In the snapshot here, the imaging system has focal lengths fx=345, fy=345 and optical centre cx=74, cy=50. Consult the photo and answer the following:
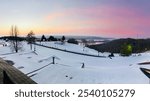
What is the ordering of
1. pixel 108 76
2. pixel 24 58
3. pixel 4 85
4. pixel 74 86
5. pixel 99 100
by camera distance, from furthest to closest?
pixel 24 58 < pixel 108 76 < pixel 74 86 < pixel 4 85 < pixel 99 100

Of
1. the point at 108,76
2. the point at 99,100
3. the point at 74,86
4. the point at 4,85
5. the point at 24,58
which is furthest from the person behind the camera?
the point at 24,58

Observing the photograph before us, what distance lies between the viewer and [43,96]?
2912 mm

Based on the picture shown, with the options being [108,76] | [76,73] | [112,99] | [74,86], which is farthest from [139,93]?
[76,73]

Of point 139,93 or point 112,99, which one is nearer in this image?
point 112,99

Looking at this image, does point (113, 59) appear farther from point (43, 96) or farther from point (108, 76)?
point (43, 96)

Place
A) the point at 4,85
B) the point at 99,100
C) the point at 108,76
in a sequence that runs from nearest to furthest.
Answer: the point at 99,100
the point at 4,85
the point at 108,76

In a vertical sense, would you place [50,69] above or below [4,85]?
below

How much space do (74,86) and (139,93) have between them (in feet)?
1.95

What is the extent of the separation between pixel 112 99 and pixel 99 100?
0.12 m

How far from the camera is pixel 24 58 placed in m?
10.0

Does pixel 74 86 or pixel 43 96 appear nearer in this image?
pixel 43 96

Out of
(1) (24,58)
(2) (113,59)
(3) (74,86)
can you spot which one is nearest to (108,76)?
(2) (113,59)

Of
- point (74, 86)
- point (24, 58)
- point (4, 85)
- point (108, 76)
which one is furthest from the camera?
point (24, 58)

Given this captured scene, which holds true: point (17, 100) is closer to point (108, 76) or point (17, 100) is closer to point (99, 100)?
point (99, 100)
